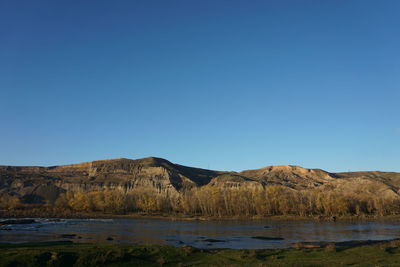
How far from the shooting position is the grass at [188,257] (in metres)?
29.3

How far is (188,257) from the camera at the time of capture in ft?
116

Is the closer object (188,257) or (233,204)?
(188,257)

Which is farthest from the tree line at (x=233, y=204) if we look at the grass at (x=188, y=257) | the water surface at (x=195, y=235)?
the grass at (x=188, y=257)

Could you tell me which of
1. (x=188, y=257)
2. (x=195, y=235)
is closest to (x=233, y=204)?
(x=195, y=235)

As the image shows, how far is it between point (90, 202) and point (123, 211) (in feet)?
63.5

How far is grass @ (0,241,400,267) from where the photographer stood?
2934 cm

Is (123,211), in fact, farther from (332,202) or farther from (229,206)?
(332,202)

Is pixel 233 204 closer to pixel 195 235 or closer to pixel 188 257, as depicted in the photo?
pixel 195 235

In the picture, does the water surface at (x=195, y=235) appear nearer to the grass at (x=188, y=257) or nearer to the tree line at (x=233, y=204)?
the grass at (x=188, y=257)

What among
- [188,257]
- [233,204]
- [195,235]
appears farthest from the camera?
[233,204]

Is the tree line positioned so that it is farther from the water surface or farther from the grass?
the grass

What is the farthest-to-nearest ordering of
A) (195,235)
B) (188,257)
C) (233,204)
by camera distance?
(233,204) < (195,235) < (188,257)

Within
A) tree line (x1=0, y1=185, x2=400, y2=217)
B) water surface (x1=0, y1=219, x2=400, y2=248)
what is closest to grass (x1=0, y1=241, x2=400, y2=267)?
water surface (x1=0, y1=219, x2=400, y2=248)

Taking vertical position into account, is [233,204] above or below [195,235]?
above
